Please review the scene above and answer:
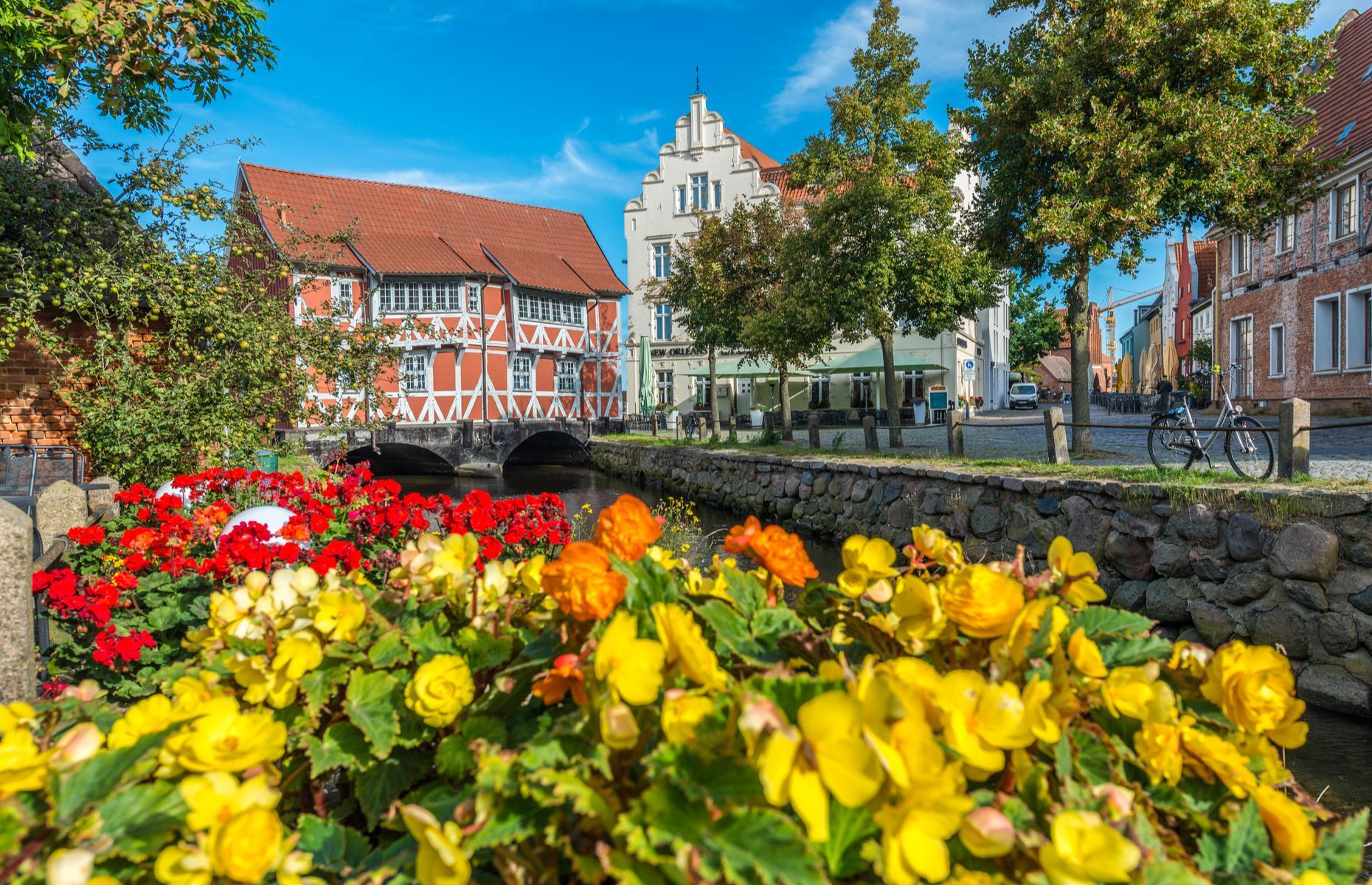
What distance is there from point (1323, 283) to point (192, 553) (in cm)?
2146

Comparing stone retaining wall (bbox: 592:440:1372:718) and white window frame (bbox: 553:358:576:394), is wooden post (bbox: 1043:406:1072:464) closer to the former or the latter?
stone retaining wall (bbox: 592:440:1372:718)

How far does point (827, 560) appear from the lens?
34.3 feet

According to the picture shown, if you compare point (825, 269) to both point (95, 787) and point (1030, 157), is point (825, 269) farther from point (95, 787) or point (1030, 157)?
point (95, 787)

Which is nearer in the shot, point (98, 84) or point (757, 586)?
point (757, 586)

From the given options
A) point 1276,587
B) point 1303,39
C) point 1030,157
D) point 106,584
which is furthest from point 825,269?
point 106,584

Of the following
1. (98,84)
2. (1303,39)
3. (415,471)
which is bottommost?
(415,471)

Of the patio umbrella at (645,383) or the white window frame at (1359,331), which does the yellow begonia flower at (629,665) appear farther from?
the patio umbrella at (645,383)

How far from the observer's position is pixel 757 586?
52.1 inches

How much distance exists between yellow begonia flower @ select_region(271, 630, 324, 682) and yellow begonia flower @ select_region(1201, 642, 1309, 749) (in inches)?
51.5

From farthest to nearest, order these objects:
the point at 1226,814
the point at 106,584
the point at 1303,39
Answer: the point at 1303,39
the point at 106,584
the point at 1226,814

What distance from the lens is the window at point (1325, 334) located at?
1705 cm

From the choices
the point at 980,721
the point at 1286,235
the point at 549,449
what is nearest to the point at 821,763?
the point at 980,721

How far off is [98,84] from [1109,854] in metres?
8.32

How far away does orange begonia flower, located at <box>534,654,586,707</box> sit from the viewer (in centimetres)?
100
